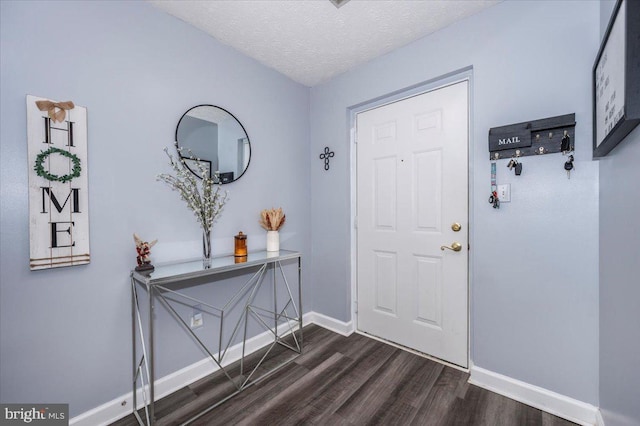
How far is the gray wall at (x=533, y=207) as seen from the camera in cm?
147

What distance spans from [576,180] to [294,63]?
220cm

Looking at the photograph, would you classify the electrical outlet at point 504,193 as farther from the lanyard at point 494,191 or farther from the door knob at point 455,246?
the door knob at point 455,246

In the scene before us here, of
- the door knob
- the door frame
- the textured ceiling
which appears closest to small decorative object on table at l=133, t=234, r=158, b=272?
the textured ceiling

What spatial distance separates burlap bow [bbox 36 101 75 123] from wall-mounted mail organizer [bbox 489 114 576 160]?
244 cm

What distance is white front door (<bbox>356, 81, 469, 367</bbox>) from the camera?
1.99 metres

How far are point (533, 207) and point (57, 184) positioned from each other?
104 inches

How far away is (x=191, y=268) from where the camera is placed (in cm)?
165

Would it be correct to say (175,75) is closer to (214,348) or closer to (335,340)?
(214,348)

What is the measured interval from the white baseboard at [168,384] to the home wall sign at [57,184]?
2.76 ft

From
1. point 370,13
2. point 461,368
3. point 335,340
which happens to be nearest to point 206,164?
point 370,13

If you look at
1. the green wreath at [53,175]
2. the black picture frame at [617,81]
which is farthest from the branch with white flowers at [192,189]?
the black picture frame at [617,81]

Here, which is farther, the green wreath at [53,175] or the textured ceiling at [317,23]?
the textured ceiling at [317,23]

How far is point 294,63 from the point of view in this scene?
2387 mm
